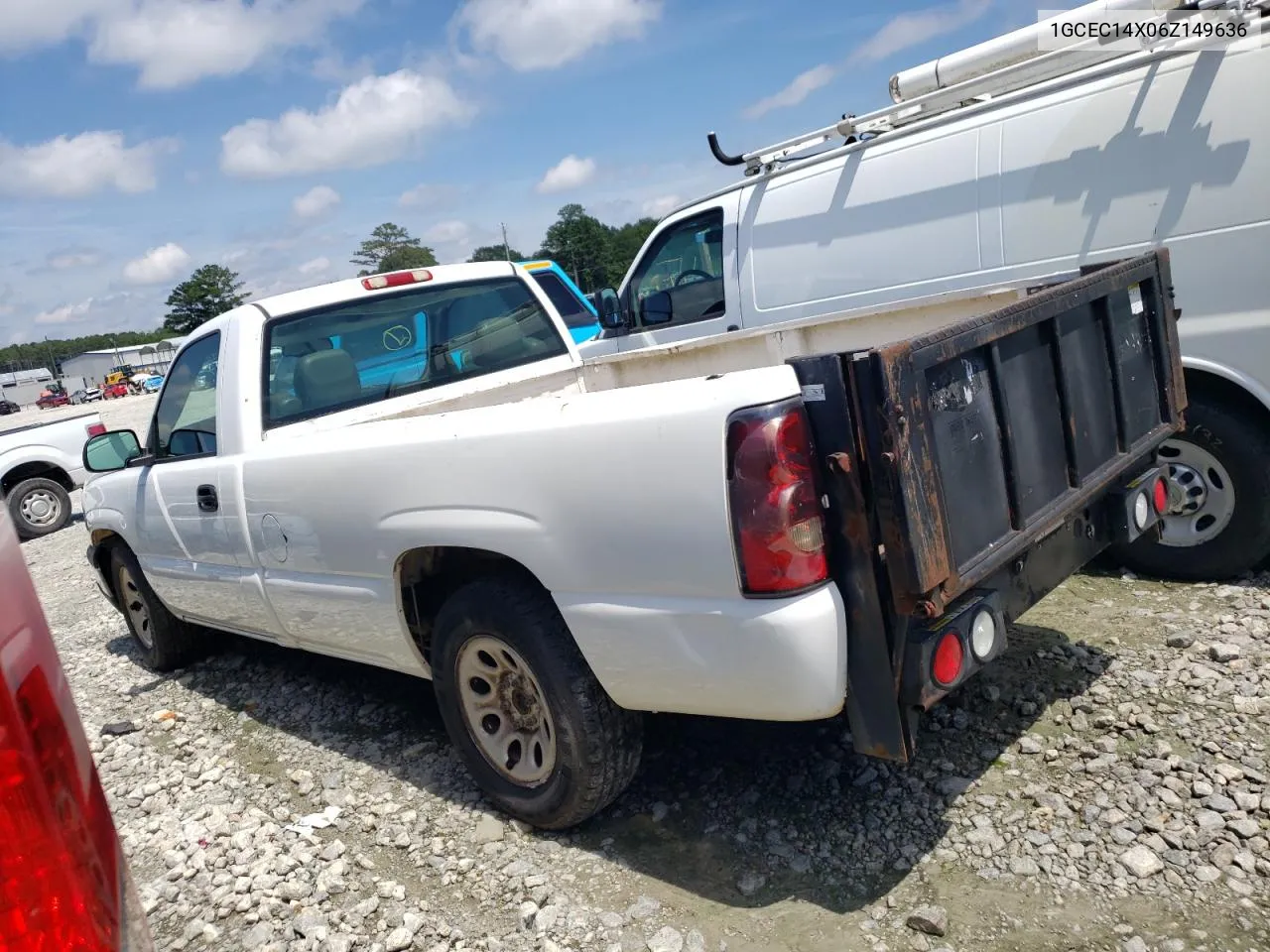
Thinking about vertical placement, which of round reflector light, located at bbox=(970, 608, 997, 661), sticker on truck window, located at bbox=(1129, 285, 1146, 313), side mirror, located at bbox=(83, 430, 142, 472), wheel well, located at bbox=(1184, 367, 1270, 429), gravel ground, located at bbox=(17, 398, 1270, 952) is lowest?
gravel ground, located at bbox=(17, 398, 1270, 952)

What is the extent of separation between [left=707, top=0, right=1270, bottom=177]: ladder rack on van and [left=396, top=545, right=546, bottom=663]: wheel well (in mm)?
3456

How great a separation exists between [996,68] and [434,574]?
410 centimetres

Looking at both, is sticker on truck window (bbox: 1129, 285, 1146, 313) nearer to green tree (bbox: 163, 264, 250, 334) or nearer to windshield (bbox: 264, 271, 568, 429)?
windshield (bbox: 264, 271, 568, 429)

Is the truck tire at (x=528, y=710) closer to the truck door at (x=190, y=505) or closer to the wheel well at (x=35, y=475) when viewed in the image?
the truck door at (x=190, y=505)

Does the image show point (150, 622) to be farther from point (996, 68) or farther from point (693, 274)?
point (996, 68)

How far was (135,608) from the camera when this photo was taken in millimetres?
5836

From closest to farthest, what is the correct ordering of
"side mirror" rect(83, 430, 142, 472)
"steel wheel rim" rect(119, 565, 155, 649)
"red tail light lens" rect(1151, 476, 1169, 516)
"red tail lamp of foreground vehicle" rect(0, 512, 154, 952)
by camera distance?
"red tail lamp of foreground vehicle" rect(0, 512, 154, 952)
"red tail light lens" rect(1151, 476, 1169, 516)
"side mirror" rect(83, 430, 142, 472)
"steel wheel rim" rect(119, 565, 155, 649)

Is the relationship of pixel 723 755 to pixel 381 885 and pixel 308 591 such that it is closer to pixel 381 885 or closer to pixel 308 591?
pixel 381 885

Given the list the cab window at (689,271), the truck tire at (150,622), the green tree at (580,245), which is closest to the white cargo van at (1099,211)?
the cab window at (689,271)

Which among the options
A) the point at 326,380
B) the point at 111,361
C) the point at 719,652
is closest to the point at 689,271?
the point at 326,380

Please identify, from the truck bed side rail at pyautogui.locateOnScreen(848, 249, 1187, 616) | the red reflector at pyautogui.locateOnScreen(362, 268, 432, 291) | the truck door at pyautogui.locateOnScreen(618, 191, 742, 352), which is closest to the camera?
the truck bed side rail at pyautogui.locateOnScreen(848, 249, 1187, 616)

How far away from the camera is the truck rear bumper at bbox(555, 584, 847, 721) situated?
2.36 m

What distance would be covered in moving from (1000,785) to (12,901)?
2.70 meters

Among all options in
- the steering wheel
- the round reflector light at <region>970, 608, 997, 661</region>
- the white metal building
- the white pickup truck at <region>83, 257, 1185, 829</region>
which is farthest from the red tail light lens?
the white metal building
